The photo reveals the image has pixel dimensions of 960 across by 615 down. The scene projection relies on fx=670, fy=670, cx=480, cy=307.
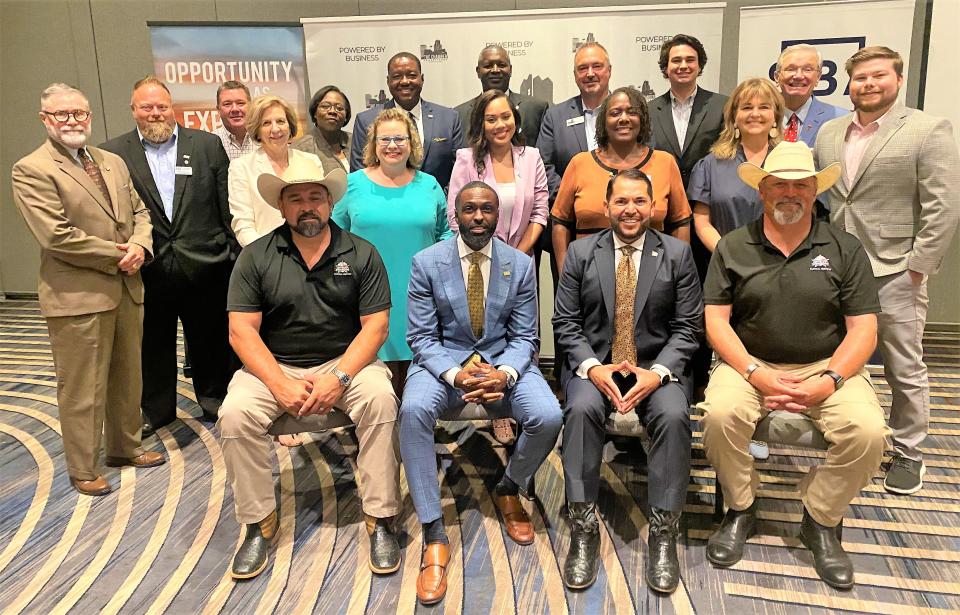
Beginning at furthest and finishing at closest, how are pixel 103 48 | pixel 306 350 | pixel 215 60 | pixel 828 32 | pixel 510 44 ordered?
pixel 103 48
pixel 215 60
pixel 510 44
pixel 828 32
pixel 306 350

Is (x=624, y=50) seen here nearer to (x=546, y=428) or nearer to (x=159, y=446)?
(x=546, y=428)

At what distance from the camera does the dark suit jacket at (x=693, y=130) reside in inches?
140

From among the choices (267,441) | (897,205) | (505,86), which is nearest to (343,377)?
(267,441)

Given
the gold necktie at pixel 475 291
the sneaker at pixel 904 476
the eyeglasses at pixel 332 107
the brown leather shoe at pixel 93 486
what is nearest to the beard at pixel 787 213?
the gold necktie at pixel 475 291

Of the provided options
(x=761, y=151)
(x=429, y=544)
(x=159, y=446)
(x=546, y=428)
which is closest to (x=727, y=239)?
(x=761, y=151)

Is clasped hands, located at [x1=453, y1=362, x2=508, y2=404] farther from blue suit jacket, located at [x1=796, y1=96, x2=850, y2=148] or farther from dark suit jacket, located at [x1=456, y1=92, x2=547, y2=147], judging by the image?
blue suit jacket, located at [x1=796, y1=96, x2=850, y2=148]

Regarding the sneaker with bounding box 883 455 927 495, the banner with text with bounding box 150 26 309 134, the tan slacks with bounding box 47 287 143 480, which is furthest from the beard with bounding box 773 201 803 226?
the banner with text with bounding box 150 26 309 134

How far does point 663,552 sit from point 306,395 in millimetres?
1480

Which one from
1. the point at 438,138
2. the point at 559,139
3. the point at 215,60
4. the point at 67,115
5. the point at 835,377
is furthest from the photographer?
the point at 215,60

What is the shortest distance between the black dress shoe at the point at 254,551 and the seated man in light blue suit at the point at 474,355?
0.62m

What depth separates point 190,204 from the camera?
3645mm

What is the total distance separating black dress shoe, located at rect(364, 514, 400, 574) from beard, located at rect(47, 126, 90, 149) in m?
2.15

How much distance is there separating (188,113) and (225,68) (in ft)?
1.70

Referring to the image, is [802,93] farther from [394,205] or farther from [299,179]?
[299,179]
